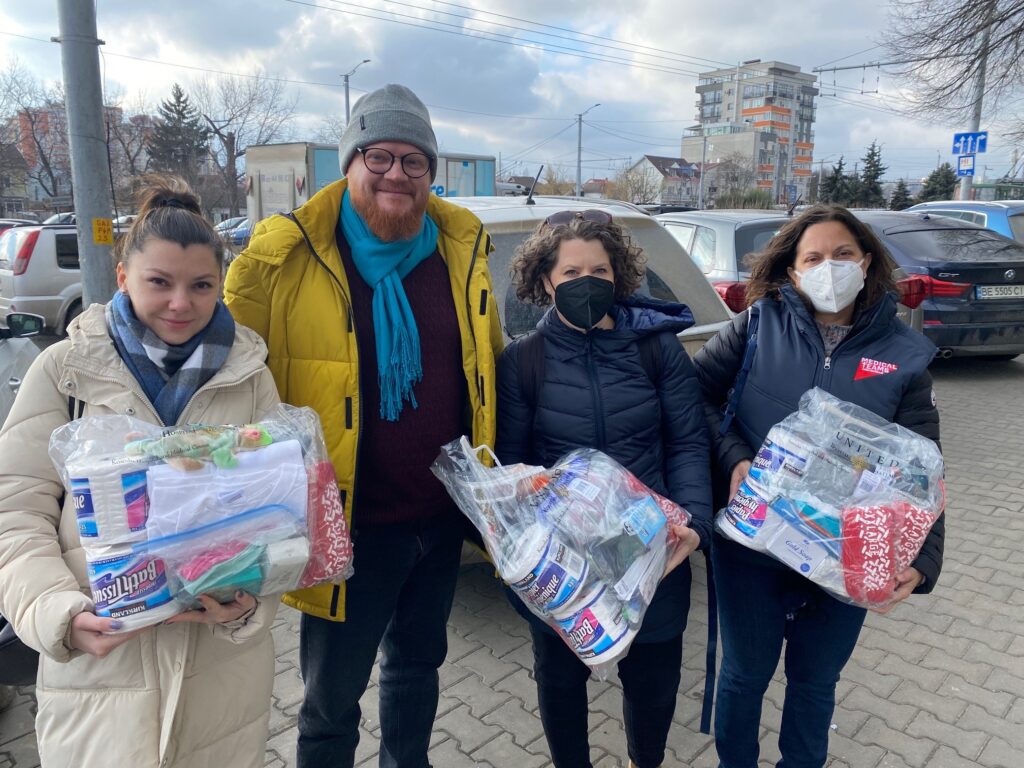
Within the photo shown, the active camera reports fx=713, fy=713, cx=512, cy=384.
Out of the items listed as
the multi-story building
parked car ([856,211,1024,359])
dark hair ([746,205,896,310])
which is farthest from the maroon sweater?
the multi-story building

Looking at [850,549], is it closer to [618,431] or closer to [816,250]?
[618,431]

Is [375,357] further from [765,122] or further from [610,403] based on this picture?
[765,122]

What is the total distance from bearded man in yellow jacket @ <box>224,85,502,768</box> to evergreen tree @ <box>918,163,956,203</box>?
4045 centimetres

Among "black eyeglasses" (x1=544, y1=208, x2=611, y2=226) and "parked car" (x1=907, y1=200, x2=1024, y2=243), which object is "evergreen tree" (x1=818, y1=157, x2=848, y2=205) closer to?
"parked car" (x1=907, y1=200, x2=1024, y2=243)

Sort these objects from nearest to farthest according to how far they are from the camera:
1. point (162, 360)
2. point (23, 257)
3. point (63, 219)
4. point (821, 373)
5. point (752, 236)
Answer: point (162, 360) → point (821, 373) → point (752, 236) → point (23, 257) → point (63, 219)

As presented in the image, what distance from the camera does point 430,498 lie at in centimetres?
213

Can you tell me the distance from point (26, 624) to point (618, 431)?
1.50 meters

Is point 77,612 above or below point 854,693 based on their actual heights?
above

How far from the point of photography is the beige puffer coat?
4.81ft

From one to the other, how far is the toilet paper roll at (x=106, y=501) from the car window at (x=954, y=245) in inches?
345

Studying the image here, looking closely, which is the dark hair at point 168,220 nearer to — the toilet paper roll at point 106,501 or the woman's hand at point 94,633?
the toilet paper roll at point 106,501

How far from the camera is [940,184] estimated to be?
36156mm

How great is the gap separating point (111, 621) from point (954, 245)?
9.27m

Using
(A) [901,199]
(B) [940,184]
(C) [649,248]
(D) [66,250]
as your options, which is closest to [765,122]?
(B) [940,184]
